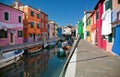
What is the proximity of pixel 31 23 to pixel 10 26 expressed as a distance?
10.1 meters

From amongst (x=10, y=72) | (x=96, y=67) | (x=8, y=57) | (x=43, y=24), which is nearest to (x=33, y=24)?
(x=43, y=24)

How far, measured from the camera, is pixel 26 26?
34531 millimetres

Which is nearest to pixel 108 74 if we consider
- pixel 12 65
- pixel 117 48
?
pixel 117 48

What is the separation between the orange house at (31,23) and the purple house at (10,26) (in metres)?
4.09

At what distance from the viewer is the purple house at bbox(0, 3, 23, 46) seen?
2467 cm

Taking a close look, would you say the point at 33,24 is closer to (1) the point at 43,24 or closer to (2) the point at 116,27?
(1) the point at 43,24

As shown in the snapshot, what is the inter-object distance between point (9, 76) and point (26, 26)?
21.4 meters

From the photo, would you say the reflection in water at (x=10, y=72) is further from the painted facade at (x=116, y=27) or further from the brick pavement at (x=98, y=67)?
the painted facade at (x=116, y=27)

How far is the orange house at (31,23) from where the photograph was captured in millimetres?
34719

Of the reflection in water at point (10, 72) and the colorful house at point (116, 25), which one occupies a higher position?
the colorful house at point (116, 25)

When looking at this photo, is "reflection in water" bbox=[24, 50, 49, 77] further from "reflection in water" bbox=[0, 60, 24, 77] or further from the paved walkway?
the paved walkway

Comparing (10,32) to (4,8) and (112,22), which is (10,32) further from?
(112,22)

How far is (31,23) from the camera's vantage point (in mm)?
36562

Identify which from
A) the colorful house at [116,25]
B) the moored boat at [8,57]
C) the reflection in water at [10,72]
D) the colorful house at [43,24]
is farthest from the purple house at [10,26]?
the colorful house at [116,25]
